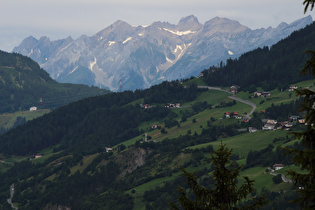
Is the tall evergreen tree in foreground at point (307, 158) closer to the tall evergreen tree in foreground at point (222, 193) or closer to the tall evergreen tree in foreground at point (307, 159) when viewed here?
the tall evergreen tree in foreground at point (307, 159)

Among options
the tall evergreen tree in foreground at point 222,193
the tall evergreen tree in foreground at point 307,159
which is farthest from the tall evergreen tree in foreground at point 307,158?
the tall evergreen tree in foreground at point 222,193

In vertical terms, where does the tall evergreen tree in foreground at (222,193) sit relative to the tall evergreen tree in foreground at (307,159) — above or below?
below

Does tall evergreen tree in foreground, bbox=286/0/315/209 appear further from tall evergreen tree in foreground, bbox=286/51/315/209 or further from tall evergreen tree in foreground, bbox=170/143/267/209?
tall evergreen tree in foreground, bbox=170/143/267/209

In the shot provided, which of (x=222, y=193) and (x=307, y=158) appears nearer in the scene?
(x=307, y=158)

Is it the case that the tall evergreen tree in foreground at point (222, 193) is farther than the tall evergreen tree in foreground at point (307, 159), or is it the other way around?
the tall evergreen tree in foreground at point (222, 193)

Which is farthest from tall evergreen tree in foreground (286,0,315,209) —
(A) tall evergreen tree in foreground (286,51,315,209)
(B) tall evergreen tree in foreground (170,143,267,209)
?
(B) tall evergreen tree in foreground (170,143,267,209)

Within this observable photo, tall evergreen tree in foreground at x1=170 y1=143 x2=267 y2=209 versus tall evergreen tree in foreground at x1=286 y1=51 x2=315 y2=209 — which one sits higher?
tall evergreen tree in foreground at x1=286 y1=51 x2=315 y2=209

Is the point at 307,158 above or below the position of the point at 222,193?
above

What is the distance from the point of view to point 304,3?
993 inches

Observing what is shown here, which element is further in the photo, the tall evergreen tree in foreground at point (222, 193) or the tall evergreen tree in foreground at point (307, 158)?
the tall evergreen tree in foreground at point (222, 193)

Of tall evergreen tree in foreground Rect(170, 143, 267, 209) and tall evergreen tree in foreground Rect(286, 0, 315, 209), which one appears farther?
tall evergreen tree in foreground Rect(170, 143, 267, 209)

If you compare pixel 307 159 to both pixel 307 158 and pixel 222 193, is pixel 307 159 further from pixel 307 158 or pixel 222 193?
pixel 222 193

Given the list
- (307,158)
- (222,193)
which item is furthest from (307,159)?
(222,193)

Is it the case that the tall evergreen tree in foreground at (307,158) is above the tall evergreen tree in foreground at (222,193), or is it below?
above
